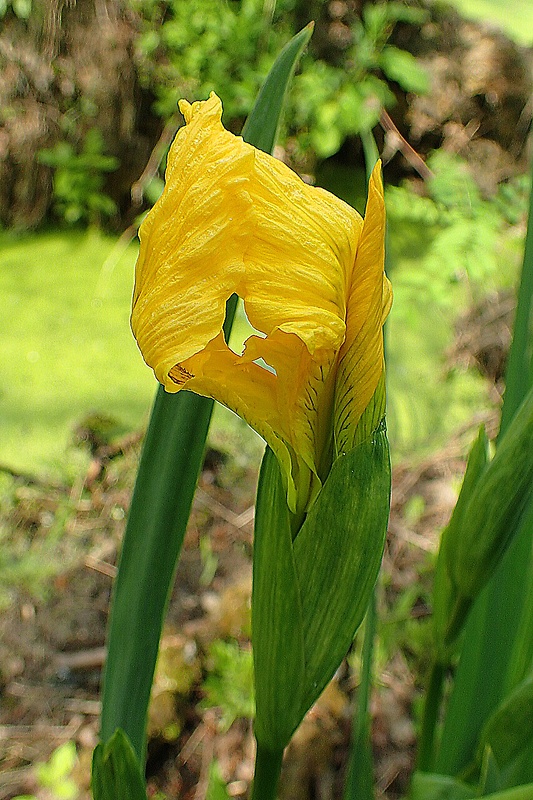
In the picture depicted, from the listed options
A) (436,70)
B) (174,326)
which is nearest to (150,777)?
(174,326)

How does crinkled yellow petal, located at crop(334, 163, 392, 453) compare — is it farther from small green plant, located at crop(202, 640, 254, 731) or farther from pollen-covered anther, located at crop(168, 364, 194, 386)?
small green plant, located at crop(202, 640, 254, 731)

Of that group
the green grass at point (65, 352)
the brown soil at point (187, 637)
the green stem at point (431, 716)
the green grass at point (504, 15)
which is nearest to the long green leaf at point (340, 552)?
the green stem at point (431, 716)

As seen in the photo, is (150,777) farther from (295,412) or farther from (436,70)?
(436,70)

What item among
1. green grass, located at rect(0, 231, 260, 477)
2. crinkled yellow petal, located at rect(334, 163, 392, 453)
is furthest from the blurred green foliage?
crinkled yellow petal, located at rect(334, 163, 392, 453)

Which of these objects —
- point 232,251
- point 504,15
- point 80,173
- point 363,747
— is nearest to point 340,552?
point 232,251

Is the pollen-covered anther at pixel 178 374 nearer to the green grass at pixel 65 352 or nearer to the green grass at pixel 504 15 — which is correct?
the green grass at pixel 65 352

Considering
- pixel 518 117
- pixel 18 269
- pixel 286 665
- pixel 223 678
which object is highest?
pixel 518 117

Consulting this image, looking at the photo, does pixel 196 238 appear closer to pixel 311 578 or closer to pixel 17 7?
pixel 311 578
